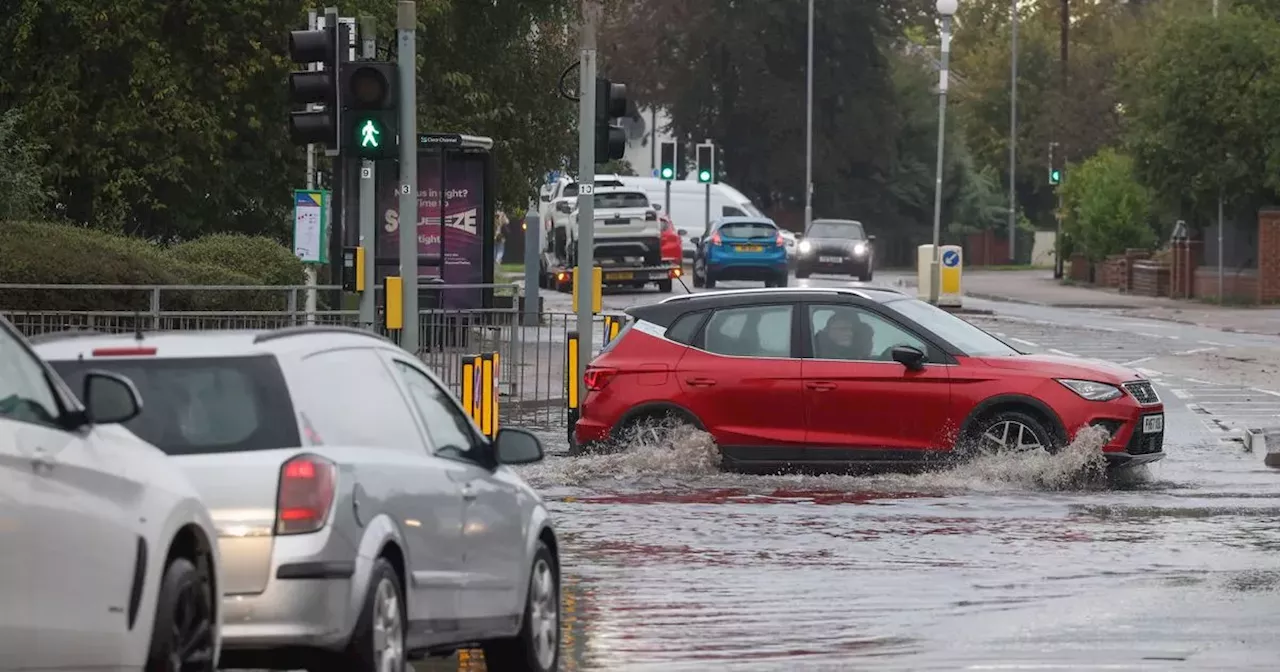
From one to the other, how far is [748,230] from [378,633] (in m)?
44.4

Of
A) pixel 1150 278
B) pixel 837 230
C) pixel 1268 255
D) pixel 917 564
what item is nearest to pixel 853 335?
pixel 917 564

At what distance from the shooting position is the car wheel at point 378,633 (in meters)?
7.85

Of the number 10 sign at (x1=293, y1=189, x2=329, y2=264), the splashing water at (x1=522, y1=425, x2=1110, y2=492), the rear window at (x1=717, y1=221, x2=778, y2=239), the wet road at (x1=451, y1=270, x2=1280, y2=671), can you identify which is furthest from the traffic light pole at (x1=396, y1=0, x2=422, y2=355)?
the rear window at (x1=717, y1=221, x2=778, y2=239)

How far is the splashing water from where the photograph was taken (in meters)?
17.6

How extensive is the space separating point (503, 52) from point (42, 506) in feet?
113

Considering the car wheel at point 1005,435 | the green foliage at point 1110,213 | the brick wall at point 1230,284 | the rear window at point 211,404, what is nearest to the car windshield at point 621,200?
the brick wall at point 1230,284

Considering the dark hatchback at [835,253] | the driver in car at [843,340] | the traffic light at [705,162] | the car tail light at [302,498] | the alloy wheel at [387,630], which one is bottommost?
the alloy wheel at [387,630]

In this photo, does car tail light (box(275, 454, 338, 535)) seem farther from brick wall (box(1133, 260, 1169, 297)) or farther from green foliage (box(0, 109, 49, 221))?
brick wall (box(1133, 260, 1169, 297))

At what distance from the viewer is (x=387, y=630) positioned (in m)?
8.09

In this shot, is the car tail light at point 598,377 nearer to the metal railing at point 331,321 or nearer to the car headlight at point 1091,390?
the car headlight at point 1091,390

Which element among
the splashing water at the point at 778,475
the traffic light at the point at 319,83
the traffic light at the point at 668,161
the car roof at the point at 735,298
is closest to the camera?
the splashing water at the point at 778,475

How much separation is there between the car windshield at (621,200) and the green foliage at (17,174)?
17.1 m

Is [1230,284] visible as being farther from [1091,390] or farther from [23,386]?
[23,386]

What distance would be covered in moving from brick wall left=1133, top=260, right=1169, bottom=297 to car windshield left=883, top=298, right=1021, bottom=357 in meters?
39.4
